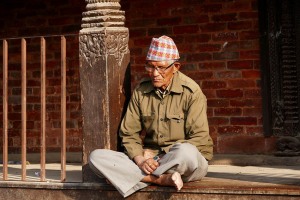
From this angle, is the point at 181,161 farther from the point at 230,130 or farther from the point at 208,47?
the point at 208,47

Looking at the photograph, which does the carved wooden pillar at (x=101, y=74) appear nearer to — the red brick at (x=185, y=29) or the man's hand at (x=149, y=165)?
the man's hand at (x=149, y=165)

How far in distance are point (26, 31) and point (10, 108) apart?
3.17ft

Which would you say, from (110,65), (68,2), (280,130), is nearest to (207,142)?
(110,65)

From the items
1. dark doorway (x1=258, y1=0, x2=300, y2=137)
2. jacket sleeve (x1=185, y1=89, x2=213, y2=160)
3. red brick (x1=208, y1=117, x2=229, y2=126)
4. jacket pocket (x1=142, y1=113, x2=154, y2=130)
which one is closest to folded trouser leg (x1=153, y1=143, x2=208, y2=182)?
jacket sleeve (x1=185, y1=89, x2=213, y2=160)

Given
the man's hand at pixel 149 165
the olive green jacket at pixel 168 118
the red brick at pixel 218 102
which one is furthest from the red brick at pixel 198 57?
the man's hand at pixel 149 165

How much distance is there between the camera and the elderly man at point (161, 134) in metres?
6.80

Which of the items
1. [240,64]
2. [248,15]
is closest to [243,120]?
[240,64]

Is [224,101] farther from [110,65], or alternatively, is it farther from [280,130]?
[110,65]

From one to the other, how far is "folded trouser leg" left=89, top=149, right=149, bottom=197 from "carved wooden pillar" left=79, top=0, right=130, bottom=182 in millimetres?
367

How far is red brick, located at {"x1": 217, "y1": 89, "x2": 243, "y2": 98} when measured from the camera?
31.4 feet

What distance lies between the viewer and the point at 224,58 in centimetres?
964

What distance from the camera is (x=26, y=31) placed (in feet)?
35.3

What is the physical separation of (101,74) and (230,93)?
2.59 m

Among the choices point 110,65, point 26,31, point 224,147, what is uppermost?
point 26,31
